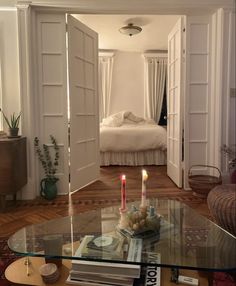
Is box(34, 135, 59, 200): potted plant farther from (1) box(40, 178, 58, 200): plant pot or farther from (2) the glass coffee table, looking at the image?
(2) the glass coffee table

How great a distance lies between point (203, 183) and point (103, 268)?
218 centimetres

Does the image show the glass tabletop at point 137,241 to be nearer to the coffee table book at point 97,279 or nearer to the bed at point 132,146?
the coffee table book at point 97,279

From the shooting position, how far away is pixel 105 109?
6.87m

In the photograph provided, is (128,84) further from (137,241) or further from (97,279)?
(97,279)

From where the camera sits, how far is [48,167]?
3123mm

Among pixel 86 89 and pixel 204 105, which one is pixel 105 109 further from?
pixel 204 105

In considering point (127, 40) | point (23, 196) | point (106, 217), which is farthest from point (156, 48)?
point (106, 217)

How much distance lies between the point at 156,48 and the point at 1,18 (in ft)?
13.9

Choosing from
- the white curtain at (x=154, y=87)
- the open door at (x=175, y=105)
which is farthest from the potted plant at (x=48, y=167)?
the white curtain at (x=154, y=87)

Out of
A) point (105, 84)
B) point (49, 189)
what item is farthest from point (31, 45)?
point (105, 84)

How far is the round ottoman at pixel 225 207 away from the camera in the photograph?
165cm

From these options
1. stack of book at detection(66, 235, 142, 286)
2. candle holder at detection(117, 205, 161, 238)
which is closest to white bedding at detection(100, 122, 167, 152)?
candle holder at detection(117, 205, 161, 238)

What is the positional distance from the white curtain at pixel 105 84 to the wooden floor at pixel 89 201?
308cm

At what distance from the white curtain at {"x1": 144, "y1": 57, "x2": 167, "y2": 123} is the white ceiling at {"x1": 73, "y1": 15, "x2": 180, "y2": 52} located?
482 millimetres
